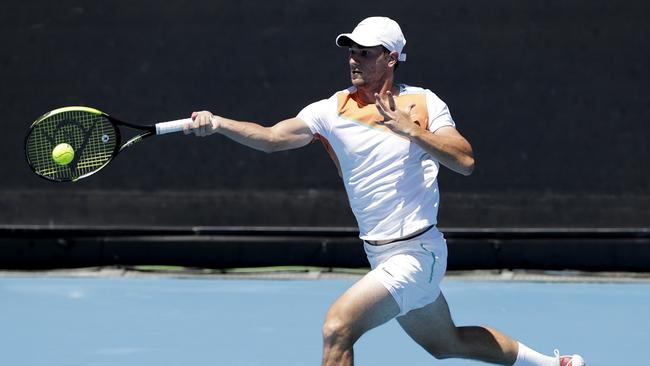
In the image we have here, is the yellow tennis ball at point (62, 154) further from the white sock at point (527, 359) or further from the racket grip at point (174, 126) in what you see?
the white sock at point (527, 359)

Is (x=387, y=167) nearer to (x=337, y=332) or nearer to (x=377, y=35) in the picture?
(x=377, y=35)

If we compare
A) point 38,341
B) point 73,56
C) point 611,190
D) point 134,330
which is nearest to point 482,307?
point 611,190

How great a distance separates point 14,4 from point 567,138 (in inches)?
158

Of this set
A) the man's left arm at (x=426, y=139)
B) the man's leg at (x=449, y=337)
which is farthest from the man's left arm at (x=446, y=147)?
the man's leg at (x=449, y=337)

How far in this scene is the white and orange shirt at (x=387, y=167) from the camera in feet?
15.8

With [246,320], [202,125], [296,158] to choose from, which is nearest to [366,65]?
[202,125]

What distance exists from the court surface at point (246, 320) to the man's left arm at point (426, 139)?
68.6 inches

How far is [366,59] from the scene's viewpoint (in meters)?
4.95

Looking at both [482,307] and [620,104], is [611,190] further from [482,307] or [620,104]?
[482,307]

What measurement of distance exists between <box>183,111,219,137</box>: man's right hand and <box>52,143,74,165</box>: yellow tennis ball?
87 cm

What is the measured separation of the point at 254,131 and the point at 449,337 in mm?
1124

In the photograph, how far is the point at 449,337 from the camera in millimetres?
4859

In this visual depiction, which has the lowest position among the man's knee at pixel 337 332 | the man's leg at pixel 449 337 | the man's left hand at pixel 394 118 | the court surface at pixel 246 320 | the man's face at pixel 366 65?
the court surface at pixel 246 320

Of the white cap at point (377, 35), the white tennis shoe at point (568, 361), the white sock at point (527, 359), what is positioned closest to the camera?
the white cap at point (377, 35)
